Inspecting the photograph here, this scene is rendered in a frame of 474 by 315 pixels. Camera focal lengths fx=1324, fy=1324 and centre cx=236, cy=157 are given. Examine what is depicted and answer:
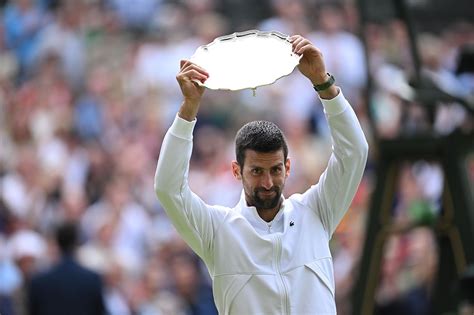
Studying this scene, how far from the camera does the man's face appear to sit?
220 inches

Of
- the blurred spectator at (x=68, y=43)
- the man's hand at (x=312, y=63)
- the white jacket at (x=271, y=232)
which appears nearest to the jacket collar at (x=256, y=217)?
the white jacket at (x=271, y=232)

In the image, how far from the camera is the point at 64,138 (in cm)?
1555

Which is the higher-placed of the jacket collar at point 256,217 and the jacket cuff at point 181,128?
the jacket cuff at point 181,128

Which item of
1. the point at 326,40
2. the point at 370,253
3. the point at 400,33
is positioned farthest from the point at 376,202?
the point at 326,40

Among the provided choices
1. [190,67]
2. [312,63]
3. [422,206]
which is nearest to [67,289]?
[422,206]

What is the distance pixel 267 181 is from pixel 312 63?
1.74 ft

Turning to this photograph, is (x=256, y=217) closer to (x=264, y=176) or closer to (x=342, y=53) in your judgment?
(x=264, y=176)

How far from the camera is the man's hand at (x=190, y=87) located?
5.50 m

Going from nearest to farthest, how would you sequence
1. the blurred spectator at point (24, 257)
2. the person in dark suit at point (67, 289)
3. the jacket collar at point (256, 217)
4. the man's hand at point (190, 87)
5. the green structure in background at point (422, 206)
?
1. the man's hand at point (190, 87)
2. the jacket collar at point (256, 217)
3. the green structure in background at point (422, 206)
4. the person in dark suit at point (67, 289)
5. the blurred spectator at point (24, 257)

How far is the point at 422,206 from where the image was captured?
31.5 feet

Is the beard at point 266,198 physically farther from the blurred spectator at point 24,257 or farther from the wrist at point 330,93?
the blurred spectator at point 24,257

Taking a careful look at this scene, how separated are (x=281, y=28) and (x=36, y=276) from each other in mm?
6506

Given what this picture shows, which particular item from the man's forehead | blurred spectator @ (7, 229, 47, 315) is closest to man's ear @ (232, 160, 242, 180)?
the man's forehead

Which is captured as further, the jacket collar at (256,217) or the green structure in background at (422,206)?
the green structure in background at (422,206)
